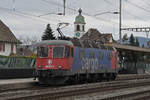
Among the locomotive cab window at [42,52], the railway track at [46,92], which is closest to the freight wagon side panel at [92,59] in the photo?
the locomotive cab window at [42,52]

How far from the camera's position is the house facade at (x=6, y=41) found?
5188 centimetres

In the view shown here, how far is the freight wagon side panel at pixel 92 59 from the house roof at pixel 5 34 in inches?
1113

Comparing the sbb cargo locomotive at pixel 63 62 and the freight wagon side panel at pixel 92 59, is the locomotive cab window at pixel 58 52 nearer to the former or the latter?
the sbb cargo locomotive at pixel 63 62

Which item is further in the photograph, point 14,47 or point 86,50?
point 14,47

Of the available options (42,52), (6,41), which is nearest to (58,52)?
(42,52)

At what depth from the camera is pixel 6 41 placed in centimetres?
5197

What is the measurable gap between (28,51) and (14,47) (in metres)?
26.9

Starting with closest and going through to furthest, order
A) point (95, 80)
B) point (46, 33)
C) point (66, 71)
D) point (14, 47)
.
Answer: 1. point (66, 71)
2. point (95, 80)
3. point (14, 47)
4. point (46, 33)

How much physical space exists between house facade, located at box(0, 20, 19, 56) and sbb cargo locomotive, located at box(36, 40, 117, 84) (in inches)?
1176

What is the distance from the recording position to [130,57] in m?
45.8

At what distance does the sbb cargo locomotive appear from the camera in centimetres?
2091

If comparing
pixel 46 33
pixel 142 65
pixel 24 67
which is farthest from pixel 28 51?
pixel 24 67

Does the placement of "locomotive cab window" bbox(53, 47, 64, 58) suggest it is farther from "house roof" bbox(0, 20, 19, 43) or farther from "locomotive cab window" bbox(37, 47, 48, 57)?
"house roof" bbox(0, 20, 19, 43)

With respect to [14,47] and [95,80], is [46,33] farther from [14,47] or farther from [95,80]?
[95,80]
